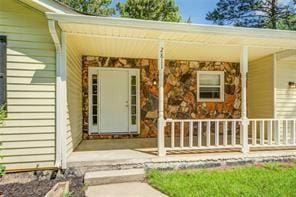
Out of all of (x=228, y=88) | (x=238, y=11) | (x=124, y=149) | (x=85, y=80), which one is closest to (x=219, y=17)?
(x=238, y=11)

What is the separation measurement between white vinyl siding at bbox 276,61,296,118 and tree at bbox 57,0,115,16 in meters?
12.0

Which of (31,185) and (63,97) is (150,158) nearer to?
(63,97)

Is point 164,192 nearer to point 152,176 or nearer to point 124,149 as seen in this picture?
point 152,176

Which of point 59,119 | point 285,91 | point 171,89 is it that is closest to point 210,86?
point 171,89

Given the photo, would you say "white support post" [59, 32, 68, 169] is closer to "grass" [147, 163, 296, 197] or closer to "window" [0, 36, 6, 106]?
"window" [0, 36, 6, 106]

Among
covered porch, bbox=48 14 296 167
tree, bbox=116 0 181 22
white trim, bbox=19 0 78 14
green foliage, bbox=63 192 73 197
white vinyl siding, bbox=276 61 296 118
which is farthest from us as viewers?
tree, bbox=116 0 181 22

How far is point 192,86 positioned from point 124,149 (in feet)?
11.1

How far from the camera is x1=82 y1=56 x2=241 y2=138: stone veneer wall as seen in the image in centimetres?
820

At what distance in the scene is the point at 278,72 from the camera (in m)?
7.54

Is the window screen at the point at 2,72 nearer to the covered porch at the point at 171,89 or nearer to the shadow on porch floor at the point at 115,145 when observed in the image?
the covered porch at the point at 171,89

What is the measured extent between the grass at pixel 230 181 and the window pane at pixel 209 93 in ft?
11.4

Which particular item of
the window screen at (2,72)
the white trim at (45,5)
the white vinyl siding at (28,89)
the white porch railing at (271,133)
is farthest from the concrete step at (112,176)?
the white trim at (45,5)

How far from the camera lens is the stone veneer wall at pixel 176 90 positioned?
323 inches

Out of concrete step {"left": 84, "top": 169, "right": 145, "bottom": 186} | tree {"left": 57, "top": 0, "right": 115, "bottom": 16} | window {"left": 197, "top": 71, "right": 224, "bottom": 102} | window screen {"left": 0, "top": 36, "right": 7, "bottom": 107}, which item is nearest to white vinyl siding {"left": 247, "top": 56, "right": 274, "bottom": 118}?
window {"left": 197, "top": 71, "right": 224, "bottom": 102}
